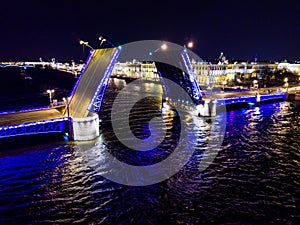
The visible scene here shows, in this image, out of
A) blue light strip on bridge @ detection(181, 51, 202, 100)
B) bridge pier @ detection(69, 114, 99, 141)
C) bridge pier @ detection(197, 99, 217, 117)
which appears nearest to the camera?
bridge pier @ detection(69, 114, 99, 141)

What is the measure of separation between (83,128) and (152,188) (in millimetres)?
13462

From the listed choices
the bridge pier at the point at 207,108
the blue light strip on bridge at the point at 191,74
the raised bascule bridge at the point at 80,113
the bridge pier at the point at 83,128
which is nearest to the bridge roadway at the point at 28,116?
the raised bascule bridge at the point at 80,113

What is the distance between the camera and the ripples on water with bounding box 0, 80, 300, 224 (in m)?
16.8

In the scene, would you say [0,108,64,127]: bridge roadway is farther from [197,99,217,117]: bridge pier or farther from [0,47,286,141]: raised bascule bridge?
[197,99,217,117]: bridge pier

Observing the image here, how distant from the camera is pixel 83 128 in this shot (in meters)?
30.3

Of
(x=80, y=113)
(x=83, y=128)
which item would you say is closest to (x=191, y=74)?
(x=80, y=113)

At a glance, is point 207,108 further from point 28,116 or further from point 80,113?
point 28,116

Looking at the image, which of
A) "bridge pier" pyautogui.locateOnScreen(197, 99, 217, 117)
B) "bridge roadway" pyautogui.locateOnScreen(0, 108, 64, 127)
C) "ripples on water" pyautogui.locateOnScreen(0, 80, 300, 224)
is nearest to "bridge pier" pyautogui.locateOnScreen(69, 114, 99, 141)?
"ripples on water" pyautogui.locateOnScreen(0, 80, 300, 224)

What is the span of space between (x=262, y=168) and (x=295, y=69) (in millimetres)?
151289

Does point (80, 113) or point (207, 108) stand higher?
point (80, 113)

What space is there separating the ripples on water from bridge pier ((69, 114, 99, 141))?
125cm

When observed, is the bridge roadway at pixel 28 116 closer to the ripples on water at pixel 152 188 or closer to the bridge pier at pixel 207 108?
the ripples on water at pixel 152 188

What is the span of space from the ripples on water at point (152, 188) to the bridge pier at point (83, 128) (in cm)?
125

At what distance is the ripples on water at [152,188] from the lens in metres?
16.8
